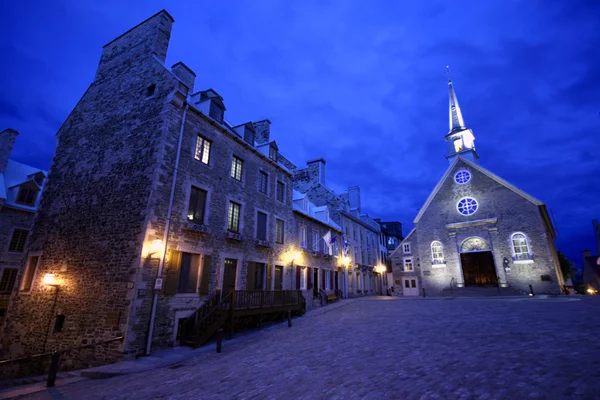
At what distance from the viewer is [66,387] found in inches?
302

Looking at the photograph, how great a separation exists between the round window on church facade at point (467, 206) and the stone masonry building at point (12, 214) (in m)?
34.9

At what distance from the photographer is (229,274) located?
14703mm

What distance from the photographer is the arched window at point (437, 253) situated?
28.7 m

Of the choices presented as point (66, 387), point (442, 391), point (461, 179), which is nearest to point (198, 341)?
point (66, 387)

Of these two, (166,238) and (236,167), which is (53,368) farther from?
(236,167)

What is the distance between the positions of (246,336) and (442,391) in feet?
30.9

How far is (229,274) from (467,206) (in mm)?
24720

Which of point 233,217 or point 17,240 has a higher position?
point 233,217

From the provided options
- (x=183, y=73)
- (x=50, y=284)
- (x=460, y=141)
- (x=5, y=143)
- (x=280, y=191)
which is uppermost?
(x=460, y=141)

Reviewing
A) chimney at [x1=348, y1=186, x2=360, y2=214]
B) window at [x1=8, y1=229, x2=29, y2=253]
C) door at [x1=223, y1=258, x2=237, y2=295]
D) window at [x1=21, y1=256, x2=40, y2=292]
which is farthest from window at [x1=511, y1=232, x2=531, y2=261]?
window at [x1=8, y1=229, x2=29, y2=253]

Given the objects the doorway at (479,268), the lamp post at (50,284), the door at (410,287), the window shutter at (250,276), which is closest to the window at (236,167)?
the window shutter at (250,276)

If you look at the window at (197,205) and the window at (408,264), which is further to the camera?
the window at (408,264)

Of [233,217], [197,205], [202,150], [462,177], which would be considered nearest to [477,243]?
[462,177]

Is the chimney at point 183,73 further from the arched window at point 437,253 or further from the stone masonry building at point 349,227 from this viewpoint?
the arched window at point 437,253
